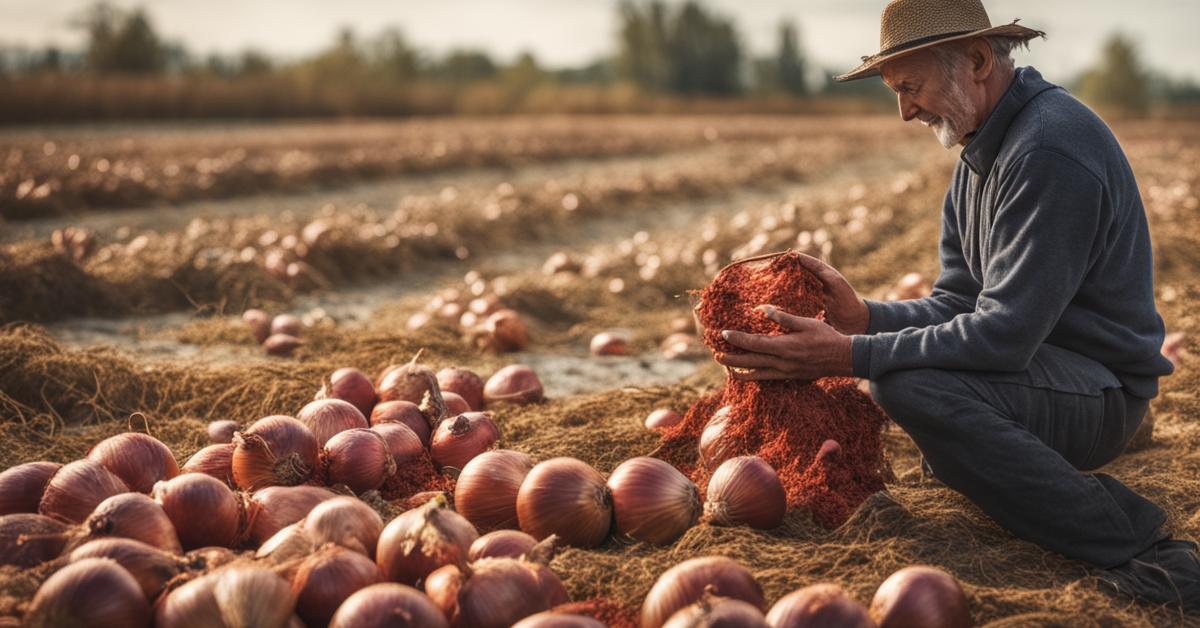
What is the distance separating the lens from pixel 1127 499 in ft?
9.28

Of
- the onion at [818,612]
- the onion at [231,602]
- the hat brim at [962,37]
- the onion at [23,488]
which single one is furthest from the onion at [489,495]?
the hat brim at [962,37]

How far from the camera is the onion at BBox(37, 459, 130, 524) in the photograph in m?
2.59

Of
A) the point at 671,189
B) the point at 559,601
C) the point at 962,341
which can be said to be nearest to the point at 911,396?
the point at 962,341

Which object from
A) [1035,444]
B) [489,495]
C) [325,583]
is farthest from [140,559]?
[1035,444]

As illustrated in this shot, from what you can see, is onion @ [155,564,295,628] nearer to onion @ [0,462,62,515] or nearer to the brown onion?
onion @ [0,462,62,515]

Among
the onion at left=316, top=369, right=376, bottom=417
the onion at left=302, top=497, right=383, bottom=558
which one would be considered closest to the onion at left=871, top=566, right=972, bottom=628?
the onion at left=302, top=497, right=383, bottom=558

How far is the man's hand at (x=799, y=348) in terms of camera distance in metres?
2.89

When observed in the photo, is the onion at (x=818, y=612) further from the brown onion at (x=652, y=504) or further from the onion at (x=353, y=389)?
the onion at (x=353, y=389)

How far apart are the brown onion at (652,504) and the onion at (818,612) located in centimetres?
64

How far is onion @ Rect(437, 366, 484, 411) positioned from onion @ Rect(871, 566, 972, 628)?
2323mm

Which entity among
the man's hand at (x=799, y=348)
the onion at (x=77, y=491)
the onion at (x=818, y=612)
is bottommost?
the onion at (x=818, y=612)

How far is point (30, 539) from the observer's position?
91.7 inches

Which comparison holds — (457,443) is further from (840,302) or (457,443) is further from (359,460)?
(840,302)

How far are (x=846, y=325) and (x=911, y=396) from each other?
1.98 feet
